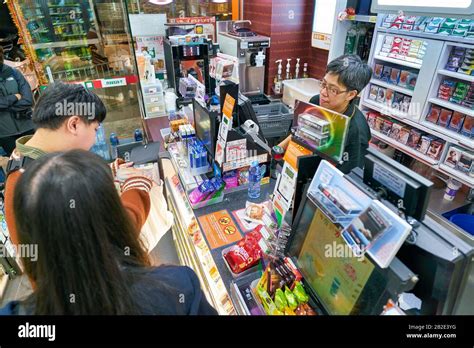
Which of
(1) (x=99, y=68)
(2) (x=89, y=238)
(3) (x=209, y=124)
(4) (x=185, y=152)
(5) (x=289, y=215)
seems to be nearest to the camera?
(2) (x=89, y=238)

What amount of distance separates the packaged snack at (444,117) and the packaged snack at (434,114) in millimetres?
32

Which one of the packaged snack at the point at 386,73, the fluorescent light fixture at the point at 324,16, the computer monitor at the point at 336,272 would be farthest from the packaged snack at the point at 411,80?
the computer monitor at the point at 336,272

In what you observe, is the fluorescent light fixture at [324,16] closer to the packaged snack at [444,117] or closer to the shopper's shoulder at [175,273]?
the packaged snack at [444,117]

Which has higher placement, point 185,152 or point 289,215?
point 289,215

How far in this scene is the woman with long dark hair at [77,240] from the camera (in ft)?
2.39

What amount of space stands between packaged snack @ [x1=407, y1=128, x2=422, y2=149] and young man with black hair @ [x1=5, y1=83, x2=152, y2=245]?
296cm

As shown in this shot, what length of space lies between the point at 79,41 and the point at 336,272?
494cm

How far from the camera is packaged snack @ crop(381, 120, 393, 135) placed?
11.5 feet

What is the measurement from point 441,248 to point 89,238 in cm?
96

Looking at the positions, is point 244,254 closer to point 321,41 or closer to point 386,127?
point 386,127

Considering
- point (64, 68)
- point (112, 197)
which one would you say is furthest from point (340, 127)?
point (64, 68)

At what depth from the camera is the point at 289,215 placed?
4.69 ft
